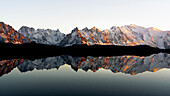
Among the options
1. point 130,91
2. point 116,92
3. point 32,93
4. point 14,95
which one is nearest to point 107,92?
point 116,92

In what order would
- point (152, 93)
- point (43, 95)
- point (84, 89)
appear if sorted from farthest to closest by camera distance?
point (84, 89) < point (152, 93) < point (43, 95)

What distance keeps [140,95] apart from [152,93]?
9.82 feet

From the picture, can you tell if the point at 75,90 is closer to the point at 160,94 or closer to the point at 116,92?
A: the point at 116,92

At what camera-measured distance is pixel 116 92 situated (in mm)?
28828

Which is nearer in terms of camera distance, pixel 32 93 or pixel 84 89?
pixel 32 93

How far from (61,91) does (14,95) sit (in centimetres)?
770

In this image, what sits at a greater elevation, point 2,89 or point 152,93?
point 2,89

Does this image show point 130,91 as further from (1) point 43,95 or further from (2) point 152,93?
(1) point 43,95

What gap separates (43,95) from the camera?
2625cm

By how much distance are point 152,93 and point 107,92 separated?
25.8 feet

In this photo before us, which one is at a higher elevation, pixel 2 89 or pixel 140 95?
pixel 2 89

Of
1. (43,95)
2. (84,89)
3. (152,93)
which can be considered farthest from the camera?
(84,89)

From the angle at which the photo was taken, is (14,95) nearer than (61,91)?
Yes

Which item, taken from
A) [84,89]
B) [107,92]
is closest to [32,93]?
[84,89]
